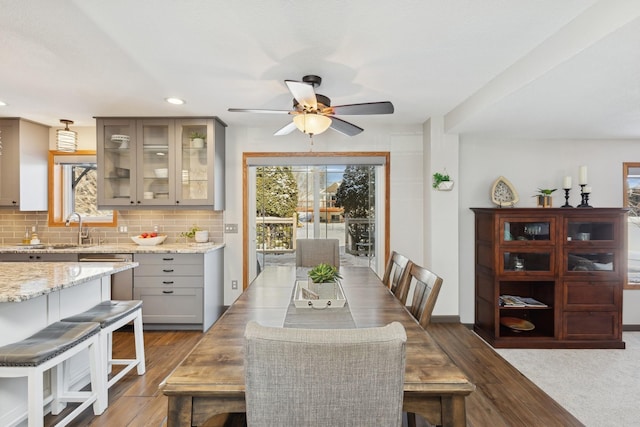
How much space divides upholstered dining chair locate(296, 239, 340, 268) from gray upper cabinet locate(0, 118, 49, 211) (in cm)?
326

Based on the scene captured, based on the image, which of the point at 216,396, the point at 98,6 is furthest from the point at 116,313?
the point at 98,6

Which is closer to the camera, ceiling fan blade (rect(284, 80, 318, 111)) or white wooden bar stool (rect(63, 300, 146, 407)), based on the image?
ceiling fan blade (rect(284, 80, 318, 111))

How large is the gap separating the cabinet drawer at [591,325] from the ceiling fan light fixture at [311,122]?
3.09 m

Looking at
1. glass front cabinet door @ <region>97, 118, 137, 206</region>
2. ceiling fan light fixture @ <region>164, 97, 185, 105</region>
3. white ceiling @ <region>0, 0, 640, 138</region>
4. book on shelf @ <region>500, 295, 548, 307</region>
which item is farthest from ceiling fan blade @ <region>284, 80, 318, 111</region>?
book on shelf @ <region>500, 295, 548, 307</region>

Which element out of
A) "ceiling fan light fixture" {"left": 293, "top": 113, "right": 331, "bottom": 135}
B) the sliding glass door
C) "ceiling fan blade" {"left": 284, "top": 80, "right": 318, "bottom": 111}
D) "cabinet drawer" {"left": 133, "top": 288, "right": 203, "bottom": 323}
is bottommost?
"cabinet drawer" {"left": 133, "top": 288, "right": 203, "bottom": 323}

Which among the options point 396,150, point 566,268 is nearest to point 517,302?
point 566,268

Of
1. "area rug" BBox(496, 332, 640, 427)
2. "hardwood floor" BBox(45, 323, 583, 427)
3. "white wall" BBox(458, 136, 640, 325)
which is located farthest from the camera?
"white wall" BBox(458, 136, 640, 325)

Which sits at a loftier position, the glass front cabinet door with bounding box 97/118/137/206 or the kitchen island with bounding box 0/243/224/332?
the glass front cabinet door with bounding box 97/118/137/206

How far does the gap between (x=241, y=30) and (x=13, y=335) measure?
2161 mm

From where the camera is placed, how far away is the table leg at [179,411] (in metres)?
1.10

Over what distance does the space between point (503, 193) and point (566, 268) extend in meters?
1.00

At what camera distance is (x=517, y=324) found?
3.44m

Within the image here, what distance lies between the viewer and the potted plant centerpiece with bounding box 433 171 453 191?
3.72 meters

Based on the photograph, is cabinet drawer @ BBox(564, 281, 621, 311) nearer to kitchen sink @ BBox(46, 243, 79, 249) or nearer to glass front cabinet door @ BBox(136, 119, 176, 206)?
glass front cabinet door @ BBox(136, 119, 176, 206)
